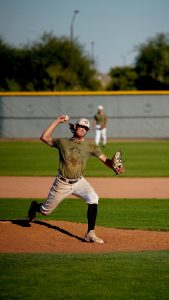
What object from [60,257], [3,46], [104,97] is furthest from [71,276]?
[3,46]

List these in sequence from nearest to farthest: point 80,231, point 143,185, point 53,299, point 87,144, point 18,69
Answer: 1. point 53,299
2. point 87,144
3. point 80,231
4. point 143,185
5. point 18,69

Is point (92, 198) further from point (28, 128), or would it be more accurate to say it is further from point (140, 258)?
point (28, 128)

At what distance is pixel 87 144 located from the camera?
31.4ft

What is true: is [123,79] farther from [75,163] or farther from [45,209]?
[75,163]

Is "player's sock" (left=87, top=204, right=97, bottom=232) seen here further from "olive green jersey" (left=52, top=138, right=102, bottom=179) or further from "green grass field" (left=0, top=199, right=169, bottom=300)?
"green grass field" (left=0, top=199, right=169, bottom=300)

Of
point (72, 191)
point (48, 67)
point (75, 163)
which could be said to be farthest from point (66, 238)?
point (48, 67)

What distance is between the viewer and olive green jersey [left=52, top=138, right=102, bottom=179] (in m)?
9.48

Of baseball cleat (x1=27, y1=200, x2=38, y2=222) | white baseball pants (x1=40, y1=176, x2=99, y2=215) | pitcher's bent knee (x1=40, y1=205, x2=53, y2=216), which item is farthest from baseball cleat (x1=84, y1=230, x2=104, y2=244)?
baseball cleat (x1=27, y1=200, x2=38, y2=222)

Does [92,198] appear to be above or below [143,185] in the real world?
above

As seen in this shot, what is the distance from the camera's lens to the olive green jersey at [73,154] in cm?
948

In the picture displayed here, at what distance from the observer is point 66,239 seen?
9844mm

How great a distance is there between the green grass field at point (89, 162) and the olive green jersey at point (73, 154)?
418 inches

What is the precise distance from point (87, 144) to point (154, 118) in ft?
98.4

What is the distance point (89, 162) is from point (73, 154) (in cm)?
1666
